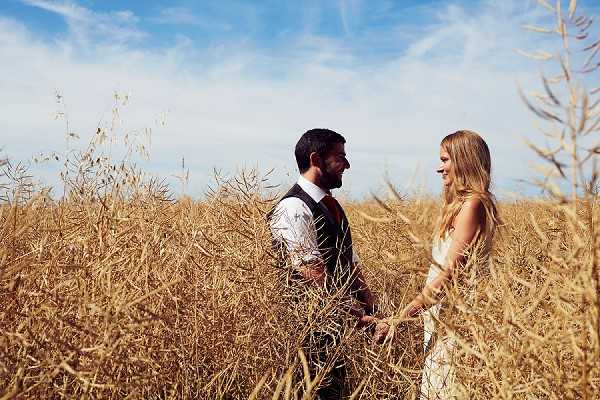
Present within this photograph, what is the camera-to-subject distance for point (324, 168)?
114 inches

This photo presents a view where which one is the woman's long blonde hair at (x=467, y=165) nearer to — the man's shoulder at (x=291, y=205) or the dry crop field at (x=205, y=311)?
the dry crop field at (x=205, y=311)

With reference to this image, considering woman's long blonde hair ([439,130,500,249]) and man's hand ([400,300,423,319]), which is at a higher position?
woman's long blonde hair ([439,130,500,249])

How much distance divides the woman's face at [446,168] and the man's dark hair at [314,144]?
54 centimetres

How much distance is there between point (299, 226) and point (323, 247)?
18 centimetres

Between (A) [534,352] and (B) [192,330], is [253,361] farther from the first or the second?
(A) [534,352]

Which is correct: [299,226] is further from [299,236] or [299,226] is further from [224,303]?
[224,303]

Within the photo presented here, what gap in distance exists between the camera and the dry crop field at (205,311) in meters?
1.34

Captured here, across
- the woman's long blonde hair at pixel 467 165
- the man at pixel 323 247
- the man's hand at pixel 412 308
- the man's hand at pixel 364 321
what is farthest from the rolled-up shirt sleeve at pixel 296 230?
the woman's long blonde hair at pixel 467 165

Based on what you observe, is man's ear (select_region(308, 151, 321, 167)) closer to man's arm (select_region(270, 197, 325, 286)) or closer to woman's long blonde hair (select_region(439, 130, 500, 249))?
man's arm (select_region(270, 197, 325, 286))

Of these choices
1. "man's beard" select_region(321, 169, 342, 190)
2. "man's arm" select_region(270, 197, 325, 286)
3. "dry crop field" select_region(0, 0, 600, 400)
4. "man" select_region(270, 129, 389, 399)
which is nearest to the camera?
"dry crop field" select_region(0, 0, 600, 400)

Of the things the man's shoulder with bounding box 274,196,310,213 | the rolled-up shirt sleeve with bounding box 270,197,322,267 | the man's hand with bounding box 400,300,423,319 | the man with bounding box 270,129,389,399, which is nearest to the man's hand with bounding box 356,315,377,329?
the man with bounding box 270,129,389,399

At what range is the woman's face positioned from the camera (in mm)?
2607

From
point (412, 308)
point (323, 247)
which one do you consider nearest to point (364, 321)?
point (412, 308)

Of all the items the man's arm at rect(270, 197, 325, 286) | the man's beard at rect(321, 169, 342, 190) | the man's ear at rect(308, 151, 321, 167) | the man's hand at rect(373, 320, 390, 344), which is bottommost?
the man's hand at rect(373, 320, 390, 344)
